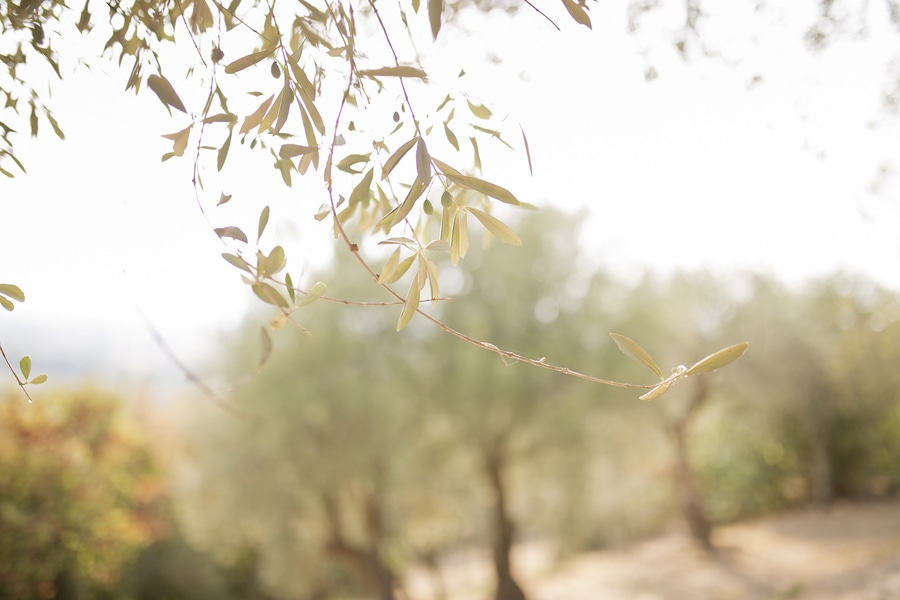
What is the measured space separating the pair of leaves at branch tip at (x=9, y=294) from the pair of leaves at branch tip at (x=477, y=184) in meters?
0.72

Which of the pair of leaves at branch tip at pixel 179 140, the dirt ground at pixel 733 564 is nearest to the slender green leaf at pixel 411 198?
the pair of leaves at branch tip at pixel 179 140

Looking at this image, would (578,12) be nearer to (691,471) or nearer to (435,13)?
(435,13)

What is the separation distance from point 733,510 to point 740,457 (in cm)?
120

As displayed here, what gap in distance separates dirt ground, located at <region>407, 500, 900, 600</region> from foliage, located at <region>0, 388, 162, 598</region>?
5.31 m

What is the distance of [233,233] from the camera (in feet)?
2.84

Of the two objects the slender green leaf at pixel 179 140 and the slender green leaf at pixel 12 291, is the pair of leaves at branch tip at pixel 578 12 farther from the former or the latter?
the slender green leaf at pixel 12 291

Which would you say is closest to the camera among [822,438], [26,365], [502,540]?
[26,365]

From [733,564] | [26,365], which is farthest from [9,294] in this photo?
[733,564]

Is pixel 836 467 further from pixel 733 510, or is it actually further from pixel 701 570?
pixel 701 570

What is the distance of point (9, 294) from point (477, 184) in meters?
0.78

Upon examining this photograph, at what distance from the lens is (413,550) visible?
1005cm

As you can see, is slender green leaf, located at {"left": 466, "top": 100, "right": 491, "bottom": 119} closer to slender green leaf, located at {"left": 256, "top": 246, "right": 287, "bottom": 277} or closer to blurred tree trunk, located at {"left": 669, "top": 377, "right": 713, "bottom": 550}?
slender green leaf, located at {"left": 256, "top": 246, "right": 287, "bottom": 277}

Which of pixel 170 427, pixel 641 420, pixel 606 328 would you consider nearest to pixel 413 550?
pixel 641 420

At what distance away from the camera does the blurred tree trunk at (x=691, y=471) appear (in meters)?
10.9
